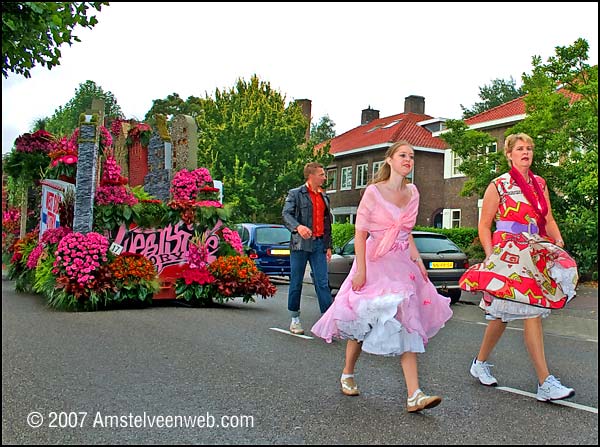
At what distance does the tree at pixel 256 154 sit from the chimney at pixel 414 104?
11.9m

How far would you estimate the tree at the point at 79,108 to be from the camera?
43.5 feet

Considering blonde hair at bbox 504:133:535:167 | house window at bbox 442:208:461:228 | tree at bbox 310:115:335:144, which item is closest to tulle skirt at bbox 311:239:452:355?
blonde hair at bbox 504:133:535:167

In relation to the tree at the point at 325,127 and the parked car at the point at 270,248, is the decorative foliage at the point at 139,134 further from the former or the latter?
the tree at the point at 325,127

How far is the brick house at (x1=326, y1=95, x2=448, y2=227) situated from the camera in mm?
39812

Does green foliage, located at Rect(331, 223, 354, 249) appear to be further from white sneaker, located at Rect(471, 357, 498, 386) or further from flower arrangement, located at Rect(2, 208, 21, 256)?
white sneaker, located at Rect(471, 357, 498, 386)

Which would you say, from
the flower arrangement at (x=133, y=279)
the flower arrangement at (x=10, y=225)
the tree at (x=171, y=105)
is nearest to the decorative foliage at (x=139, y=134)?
the flower arrangement at (x=133, y=279)

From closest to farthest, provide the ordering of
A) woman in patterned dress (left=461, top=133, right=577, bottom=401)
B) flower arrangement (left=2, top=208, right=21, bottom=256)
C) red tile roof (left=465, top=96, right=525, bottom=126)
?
1. woman in patterned dress (left=461, top=133, right=577, bottom=401)
2. red tile roof (left=465, top=96, right=525, bottom=126)
3. flower arrangement (left=2, top=208, right=21, bottom=256)

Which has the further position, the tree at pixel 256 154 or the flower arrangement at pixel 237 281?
the tree at pixel 256 154

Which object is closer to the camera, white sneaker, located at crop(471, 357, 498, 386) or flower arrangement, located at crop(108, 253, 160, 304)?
white sneaker, located at crop(471, 357, 498, 386)

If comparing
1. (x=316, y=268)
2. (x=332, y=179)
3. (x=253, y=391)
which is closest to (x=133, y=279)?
(x=316, y=268)

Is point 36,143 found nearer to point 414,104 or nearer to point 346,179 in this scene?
point 346,179

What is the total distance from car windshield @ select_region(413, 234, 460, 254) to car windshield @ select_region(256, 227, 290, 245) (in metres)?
7.14

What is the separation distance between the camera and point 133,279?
39.9 feet

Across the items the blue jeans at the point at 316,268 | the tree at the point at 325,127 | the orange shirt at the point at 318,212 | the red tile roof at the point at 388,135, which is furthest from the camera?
the tree at the point at 325,127
